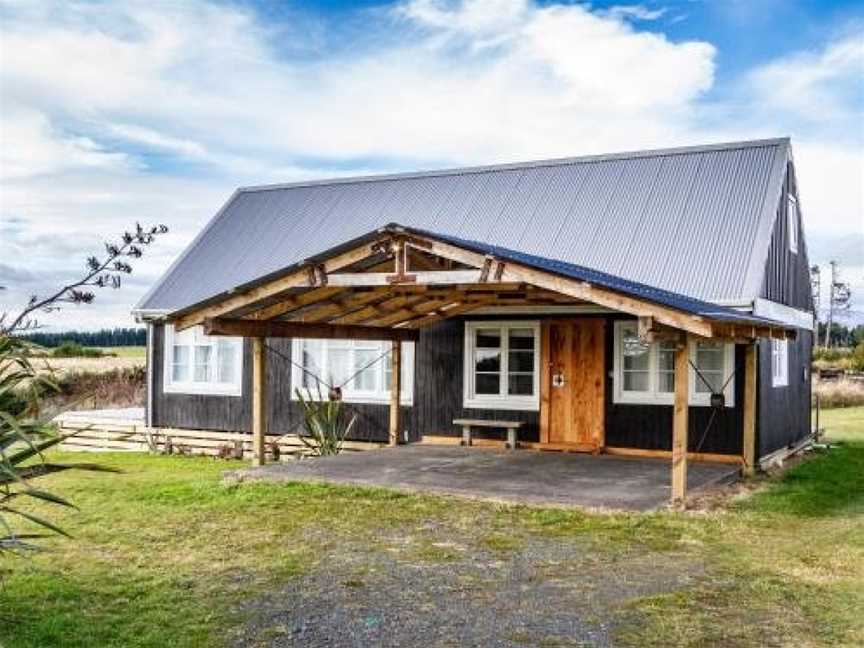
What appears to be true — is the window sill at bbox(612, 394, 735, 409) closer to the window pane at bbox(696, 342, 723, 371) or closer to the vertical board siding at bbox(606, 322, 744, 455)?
the vertical board siding at bbox(606, 322, 744, 455)

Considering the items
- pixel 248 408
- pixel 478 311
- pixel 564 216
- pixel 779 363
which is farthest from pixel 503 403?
pixel 248 408

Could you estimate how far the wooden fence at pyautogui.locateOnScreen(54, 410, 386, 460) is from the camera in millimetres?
15641

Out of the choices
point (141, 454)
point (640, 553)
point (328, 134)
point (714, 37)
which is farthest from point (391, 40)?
point (640, 553)

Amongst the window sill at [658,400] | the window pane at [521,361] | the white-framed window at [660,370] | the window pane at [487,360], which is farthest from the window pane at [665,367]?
the window pane at [487,360]

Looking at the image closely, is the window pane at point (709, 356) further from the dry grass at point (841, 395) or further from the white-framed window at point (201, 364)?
the dry grass at point (841, 395)

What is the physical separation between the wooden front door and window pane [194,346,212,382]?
620 centimetres

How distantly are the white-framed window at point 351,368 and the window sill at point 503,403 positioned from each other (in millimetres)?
1131

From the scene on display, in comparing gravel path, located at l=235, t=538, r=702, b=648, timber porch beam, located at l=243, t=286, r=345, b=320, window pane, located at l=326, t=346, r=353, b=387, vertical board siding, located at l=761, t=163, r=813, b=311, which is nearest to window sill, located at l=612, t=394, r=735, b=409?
vertical board siding, located at l=761, t=163, r=813, b=311

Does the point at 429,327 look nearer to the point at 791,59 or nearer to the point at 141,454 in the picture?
→ the point at 141,454

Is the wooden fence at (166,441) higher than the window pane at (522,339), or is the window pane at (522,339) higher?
the window pane at (522,339)

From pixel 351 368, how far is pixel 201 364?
300cm

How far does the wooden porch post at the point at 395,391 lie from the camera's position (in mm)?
14570

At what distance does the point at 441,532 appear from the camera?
8.51 metres

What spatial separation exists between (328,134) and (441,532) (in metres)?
10.8
